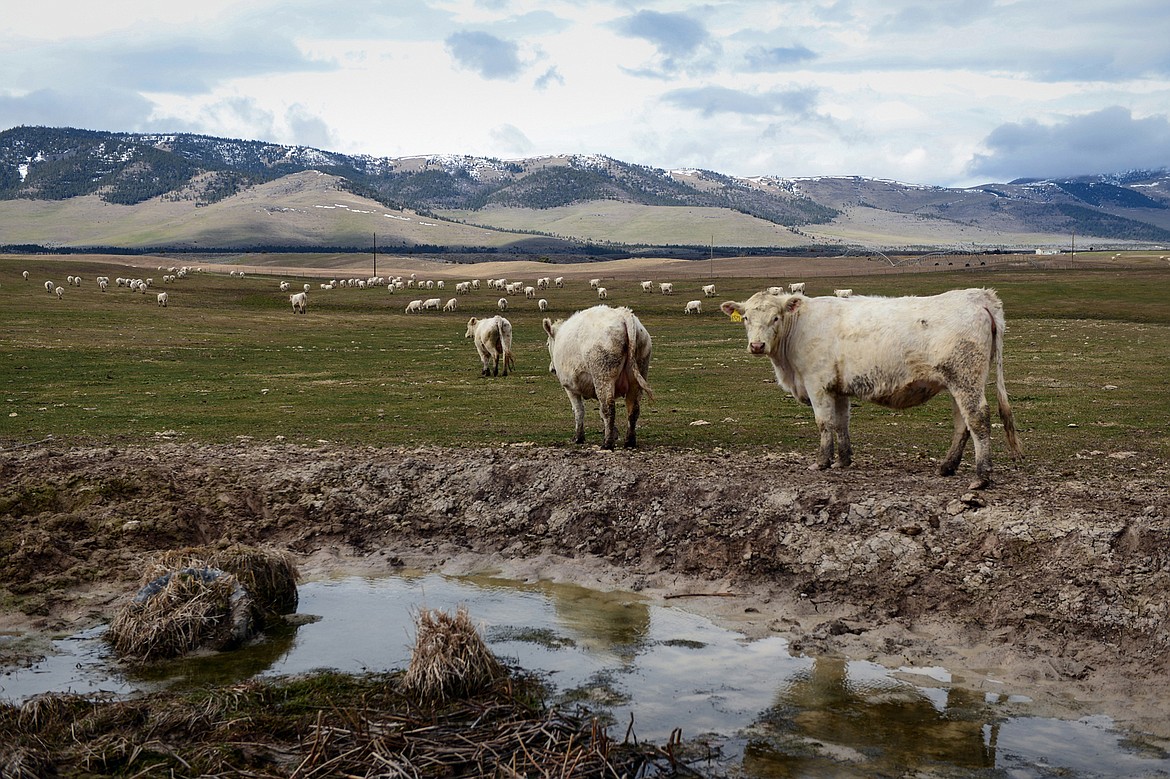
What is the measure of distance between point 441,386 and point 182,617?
1984 centimetres

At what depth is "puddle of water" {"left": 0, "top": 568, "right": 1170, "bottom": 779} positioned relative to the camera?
803 cm

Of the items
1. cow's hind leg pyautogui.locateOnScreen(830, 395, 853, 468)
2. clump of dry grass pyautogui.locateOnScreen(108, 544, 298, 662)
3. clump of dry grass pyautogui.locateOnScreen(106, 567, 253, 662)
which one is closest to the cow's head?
cow's hind leg pyautogui.locateOnScreen(830, 395, 853, 468)

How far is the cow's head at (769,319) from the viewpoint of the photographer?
49.3ft

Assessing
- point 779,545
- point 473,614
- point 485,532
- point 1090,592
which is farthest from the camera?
point 485,532

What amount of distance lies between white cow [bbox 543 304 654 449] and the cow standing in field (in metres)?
2.40

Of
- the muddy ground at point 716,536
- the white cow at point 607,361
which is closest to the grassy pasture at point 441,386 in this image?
the white cow at point 607,361

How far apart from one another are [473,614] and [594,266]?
507 feet

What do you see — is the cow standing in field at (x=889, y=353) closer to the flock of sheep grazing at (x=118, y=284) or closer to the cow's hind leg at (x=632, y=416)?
the cow's hind leg at (x=632, y=416)

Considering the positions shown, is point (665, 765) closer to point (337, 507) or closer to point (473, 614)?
point (473, 614)

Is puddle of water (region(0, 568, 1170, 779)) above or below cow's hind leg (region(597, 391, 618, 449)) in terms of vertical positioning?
below

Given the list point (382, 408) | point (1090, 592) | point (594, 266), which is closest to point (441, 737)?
point (1090, 592)

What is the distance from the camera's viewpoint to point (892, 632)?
1089 centimetres

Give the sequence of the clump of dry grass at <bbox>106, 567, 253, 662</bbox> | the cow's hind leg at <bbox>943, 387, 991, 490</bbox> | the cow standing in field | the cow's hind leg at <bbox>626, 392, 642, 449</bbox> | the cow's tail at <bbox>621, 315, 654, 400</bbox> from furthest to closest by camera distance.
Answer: the cow's hind leg at <bbox>626, 392, 642, 449</bbox> < the cow's tail at <bbox>621, 315, 654, 400</bbox> < the cow standing in field < the cow's hind leg at <bbox>943, 387, 991, 490</bbox> < the clump of dry grass at <bbox>106, 567, 253, 662</bbox>

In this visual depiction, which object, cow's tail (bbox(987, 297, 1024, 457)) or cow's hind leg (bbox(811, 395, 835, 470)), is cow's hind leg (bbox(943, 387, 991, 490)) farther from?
cow's hind leg (bbox(811, 395, 835, 470))
